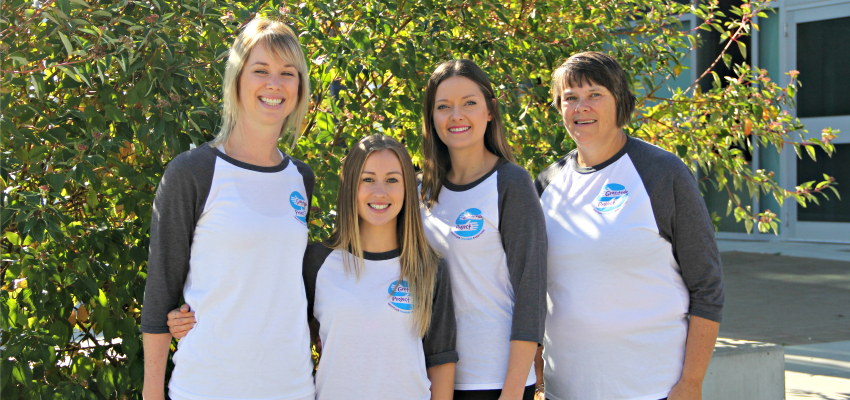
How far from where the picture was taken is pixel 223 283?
1.86 m

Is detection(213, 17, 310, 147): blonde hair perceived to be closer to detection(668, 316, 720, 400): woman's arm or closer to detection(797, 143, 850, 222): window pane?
detection(668, 316, 720, 400): woman's arm

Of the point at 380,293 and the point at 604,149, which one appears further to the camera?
the point at 604,149

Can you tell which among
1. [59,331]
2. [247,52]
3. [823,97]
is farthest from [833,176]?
[59,331]

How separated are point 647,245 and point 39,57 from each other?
2.04 m

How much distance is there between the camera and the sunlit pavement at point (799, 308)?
4918 mm

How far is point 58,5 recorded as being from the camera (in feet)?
6.56

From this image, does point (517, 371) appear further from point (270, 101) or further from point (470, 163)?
point (270, 101)

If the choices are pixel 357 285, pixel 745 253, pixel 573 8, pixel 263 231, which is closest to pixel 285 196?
pixel 263 231

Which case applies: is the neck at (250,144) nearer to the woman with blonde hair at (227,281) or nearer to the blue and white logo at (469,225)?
the woman with blonde hair at (227,281)

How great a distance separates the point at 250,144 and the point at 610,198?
1.15 metres

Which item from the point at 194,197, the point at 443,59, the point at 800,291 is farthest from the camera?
the point at 800,291

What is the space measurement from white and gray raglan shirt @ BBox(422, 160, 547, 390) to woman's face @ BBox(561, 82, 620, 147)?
278 mm

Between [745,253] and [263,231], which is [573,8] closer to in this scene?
[263,231]

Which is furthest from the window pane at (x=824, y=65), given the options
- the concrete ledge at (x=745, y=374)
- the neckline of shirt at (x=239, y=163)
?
the neckline of shirt at (x=239, y=163)
